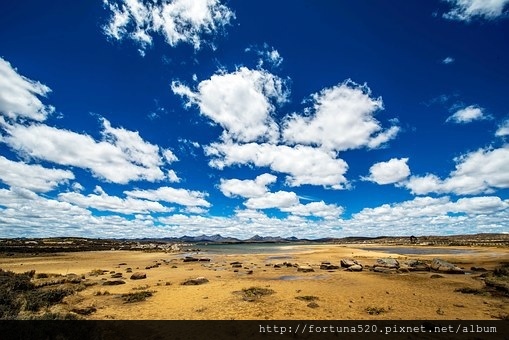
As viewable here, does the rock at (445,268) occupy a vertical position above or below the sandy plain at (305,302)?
above

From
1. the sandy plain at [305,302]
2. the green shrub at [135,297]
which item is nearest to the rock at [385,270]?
the sandy plain at [305,302]

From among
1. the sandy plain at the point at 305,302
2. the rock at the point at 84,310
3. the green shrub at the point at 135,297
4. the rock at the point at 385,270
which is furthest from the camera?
the rock at the point at 385,270

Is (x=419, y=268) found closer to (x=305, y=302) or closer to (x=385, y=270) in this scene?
(x=385, y=270)

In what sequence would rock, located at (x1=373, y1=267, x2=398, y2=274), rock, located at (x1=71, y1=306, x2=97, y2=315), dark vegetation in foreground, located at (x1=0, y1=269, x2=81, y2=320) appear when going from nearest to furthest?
dark vegetation in foreground, located at (x1=0, y1=269, x2=81, y2=320) < rock, located at (x1=71, y1=306, x2=97, y2=315) < rock, located at (x1=373, y1=267, x2=398, y2=274)

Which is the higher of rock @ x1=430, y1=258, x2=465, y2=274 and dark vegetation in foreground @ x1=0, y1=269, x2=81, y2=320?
rock @ x1=430, y1=258, x2=465, y2=274

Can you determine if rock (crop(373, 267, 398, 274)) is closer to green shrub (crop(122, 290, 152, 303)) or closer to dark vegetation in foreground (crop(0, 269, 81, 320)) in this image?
green shrub (crop(122, 290, 152, 303))

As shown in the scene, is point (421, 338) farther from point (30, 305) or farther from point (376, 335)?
point (30, 305)

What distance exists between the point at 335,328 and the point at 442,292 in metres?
12.2

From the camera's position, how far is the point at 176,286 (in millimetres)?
24844

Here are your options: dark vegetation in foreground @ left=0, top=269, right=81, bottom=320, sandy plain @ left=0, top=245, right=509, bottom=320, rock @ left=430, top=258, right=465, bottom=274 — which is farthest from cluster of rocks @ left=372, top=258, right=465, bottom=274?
dark vegetation in foreground @ left=0, top=269, right=81, bottom=320

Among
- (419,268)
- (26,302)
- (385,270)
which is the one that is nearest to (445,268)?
(419,268)

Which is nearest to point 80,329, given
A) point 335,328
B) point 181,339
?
point 181,339

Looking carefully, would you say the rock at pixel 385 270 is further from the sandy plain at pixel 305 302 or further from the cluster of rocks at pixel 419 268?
the sandy plain at pixel 305 302

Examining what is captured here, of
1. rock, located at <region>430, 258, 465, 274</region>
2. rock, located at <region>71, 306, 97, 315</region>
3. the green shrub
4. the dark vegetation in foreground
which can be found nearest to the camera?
the dark vegetation in foreground
